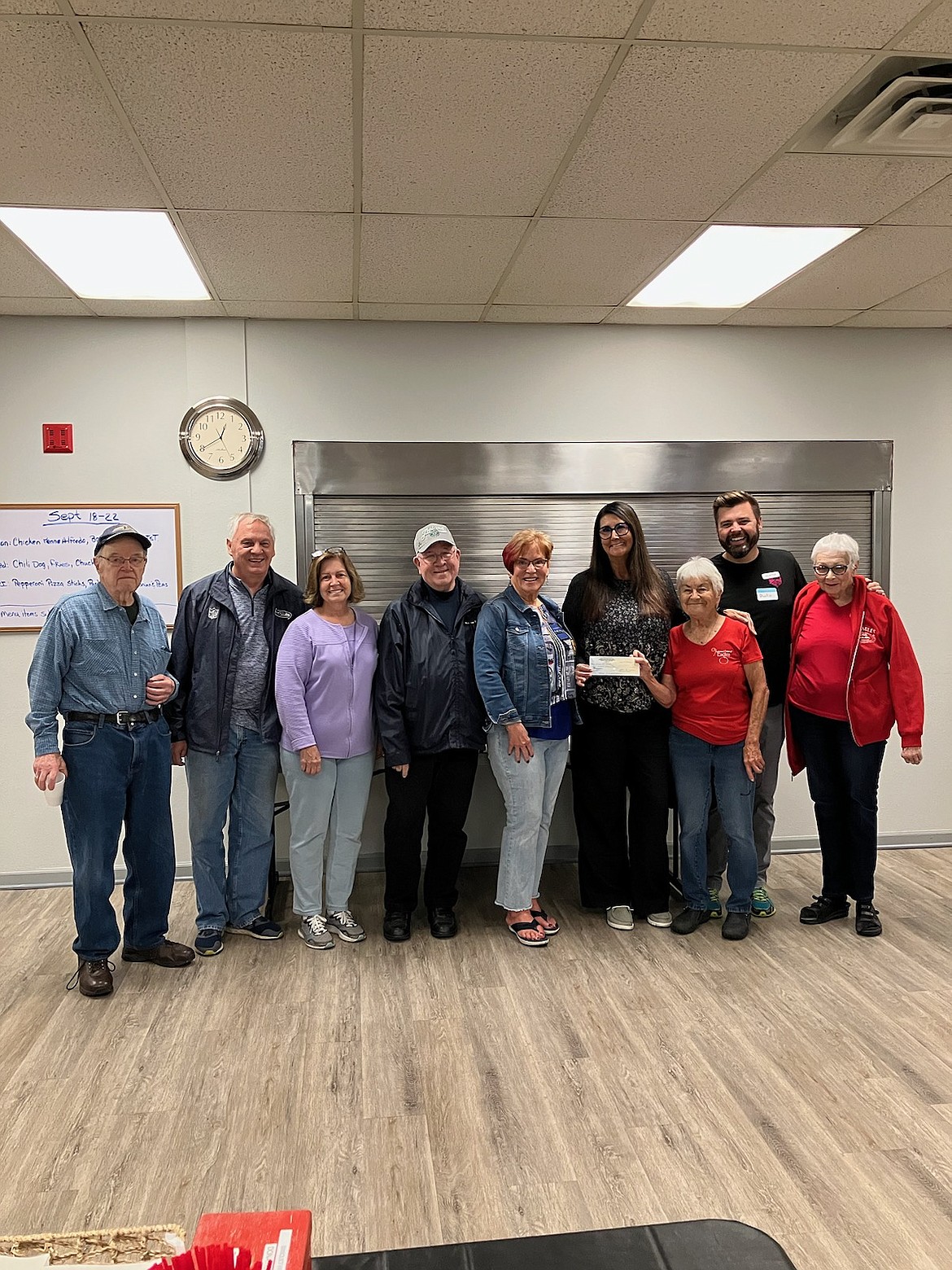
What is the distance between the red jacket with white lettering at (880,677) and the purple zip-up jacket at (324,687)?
6.39ft

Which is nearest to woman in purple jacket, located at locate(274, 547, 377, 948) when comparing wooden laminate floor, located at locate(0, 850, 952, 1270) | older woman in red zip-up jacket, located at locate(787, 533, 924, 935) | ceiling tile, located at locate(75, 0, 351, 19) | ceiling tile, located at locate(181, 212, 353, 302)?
wooden laminate floor, located at locate(0, 850, 952, 1270)

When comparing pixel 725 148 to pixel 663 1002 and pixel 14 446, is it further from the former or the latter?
pixel 14 446

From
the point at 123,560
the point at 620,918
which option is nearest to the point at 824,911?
the point at 620,918

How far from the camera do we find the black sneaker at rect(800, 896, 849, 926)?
375cm

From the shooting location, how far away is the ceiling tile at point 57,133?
6.78ft

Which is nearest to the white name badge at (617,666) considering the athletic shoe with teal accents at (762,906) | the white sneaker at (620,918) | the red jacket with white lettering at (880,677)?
the red jacket with white lettering at (880,677)

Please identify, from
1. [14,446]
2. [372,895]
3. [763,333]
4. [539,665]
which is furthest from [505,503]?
[14,446]

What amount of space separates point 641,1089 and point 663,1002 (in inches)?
21.6

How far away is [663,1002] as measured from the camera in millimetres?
3059

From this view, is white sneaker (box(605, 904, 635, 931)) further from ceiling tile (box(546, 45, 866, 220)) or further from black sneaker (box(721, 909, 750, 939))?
ceiling tile (box(546, 45, 866, 220))

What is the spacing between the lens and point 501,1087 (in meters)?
2.55

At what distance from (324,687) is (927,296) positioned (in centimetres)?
321

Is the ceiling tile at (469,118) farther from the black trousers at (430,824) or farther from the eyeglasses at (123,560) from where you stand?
the black trousers at (430,824)

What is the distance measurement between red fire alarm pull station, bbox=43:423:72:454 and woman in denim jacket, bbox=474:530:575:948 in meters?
2.20
